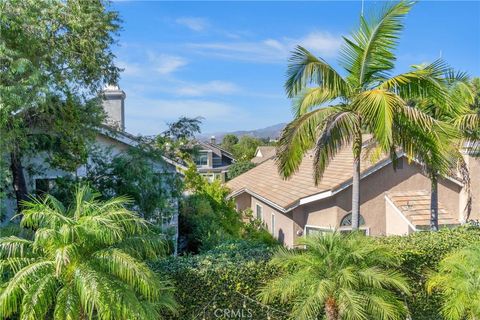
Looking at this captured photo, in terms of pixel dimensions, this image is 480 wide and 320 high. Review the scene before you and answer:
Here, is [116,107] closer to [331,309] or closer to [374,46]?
[374,46]

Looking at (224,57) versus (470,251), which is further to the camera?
(224,57)

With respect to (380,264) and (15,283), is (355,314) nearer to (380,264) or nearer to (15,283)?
(380,264)

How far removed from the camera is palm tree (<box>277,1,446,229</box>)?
7.85 meters

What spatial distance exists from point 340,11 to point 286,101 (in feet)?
10.7

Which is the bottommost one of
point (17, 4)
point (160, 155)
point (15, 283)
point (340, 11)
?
point (15, 283)

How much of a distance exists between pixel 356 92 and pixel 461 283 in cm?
437

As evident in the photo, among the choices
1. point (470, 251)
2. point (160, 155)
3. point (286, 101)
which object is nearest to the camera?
point (470, 251)

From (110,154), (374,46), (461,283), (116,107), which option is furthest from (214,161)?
(461,283)

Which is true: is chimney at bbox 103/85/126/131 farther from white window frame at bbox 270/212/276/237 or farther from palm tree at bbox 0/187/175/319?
palm tree at bbox 0/187/175/319

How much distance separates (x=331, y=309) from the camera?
661 cm

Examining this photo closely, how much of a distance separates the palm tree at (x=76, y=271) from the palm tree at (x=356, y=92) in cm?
423

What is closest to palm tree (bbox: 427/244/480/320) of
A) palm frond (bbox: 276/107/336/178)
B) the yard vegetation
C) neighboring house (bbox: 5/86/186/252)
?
the yard vegetation

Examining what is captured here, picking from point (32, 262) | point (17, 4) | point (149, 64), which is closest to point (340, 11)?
point (149, 64)

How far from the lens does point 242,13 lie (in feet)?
36.2
